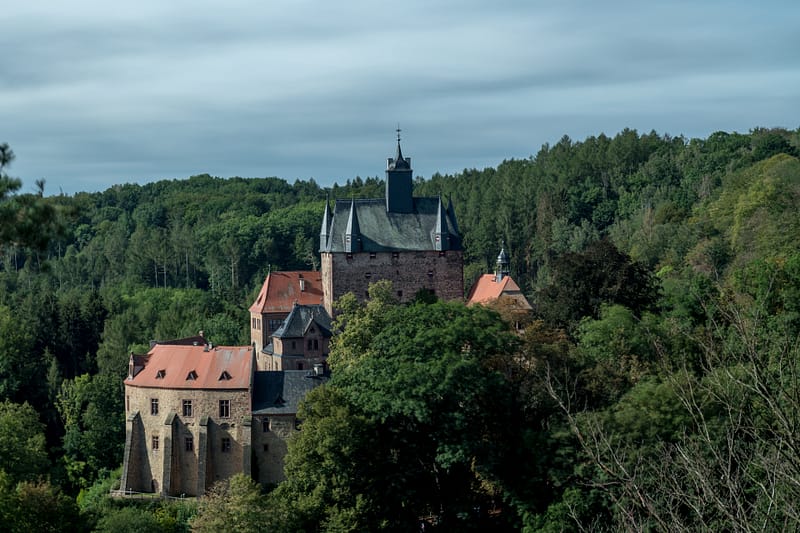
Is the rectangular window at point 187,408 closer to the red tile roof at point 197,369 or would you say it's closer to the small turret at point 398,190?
the red tile roof at point 197,369

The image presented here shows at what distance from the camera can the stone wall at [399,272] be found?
5856 centimetres

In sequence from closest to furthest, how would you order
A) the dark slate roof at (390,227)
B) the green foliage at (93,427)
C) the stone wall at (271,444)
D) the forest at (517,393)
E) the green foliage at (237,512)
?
the forest at (517,393), the green foliage at (237,512), the stone wall at (271,444), the dark slate roof at (390,227), the green foliage at (93,427)

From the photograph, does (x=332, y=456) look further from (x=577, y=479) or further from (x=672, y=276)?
(x=672, y=276)

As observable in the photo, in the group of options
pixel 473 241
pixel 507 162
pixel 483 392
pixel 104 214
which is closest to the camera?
pixel 483 392

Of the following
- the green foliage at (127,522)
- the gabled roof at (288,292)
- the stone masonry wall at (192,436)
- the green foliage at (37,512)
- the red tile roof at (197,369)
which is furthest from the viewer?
the gabled roof at (288,292)

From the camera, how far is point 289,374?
50406 mm

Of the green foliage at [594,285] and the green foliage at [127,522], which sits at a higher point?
the green foliage at [594,285]

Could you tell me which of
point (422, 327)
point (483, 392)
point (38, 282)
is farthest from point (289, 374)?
point (38, 282)

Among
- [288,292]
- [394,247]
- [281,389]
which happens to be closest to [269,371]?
[281,389]

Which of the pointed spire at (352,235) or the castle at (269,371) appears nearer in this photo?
the castle at (269,371)

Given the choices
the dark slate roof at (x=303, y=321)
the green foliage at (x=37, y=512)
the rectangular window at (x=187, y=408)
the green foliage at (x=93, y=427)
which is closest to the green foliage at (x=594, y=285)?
the dark slate roof at (x=303, y=321)

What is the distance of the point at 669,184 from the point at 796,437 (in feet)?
275

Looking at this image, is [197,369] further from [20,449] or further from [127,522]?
[127,522]

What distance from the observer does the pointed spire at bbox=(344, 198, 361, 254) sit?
5881cm
